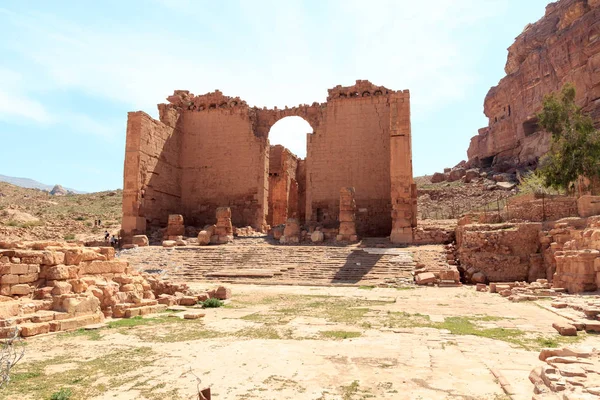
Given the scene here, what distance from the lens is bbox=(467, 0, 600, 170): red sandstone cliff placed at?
3741 cm

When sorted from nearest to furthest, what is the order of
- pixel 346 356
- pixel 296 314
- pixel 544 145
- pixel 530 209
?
pixel 346 356 < pixel 296 314 < pixel 530 209 < pixel 544 145

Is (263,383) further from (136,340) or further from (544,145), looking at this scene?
Answer: (544,145)

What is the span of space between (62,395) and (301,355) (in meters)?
2.37

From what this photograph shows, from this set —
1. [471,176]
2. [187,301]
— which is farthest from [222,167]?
[471,176]

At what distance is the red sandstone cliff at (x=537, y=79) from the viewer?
123 feet

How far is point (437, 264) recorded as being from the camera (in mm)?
15141

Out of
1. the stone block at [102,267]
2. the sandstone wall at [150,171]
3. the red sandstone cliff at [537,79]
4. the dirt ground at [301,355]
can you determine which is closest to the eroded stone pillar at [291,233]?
the sandstone wall at [150,171]

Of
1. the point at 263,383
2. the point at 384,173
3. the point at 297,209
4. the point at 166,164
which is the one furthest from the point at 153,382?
the point at 297,209

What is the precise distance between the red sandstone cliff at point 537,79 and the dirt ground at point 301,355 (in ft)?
116

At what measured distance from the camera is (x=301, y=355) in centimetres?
498

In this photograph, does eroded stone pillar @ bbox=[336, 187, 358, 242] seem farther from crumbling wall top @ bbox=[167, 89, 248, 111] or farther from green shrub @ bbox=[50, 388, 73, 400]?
green shrub @ bbox=[50, 388, 73, 400]

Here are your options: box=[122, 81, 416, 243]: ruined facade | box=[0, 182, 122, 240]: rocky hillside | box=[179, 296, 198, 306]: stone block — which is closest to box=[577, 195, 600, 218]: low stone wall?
box=[122, 81, 416, 243]: ruined facade

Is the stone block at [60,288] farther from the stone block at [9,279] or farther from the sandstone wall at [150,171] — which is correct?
the sandstone wall at [150,171]

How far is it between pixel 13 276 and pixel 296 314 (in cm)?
468
